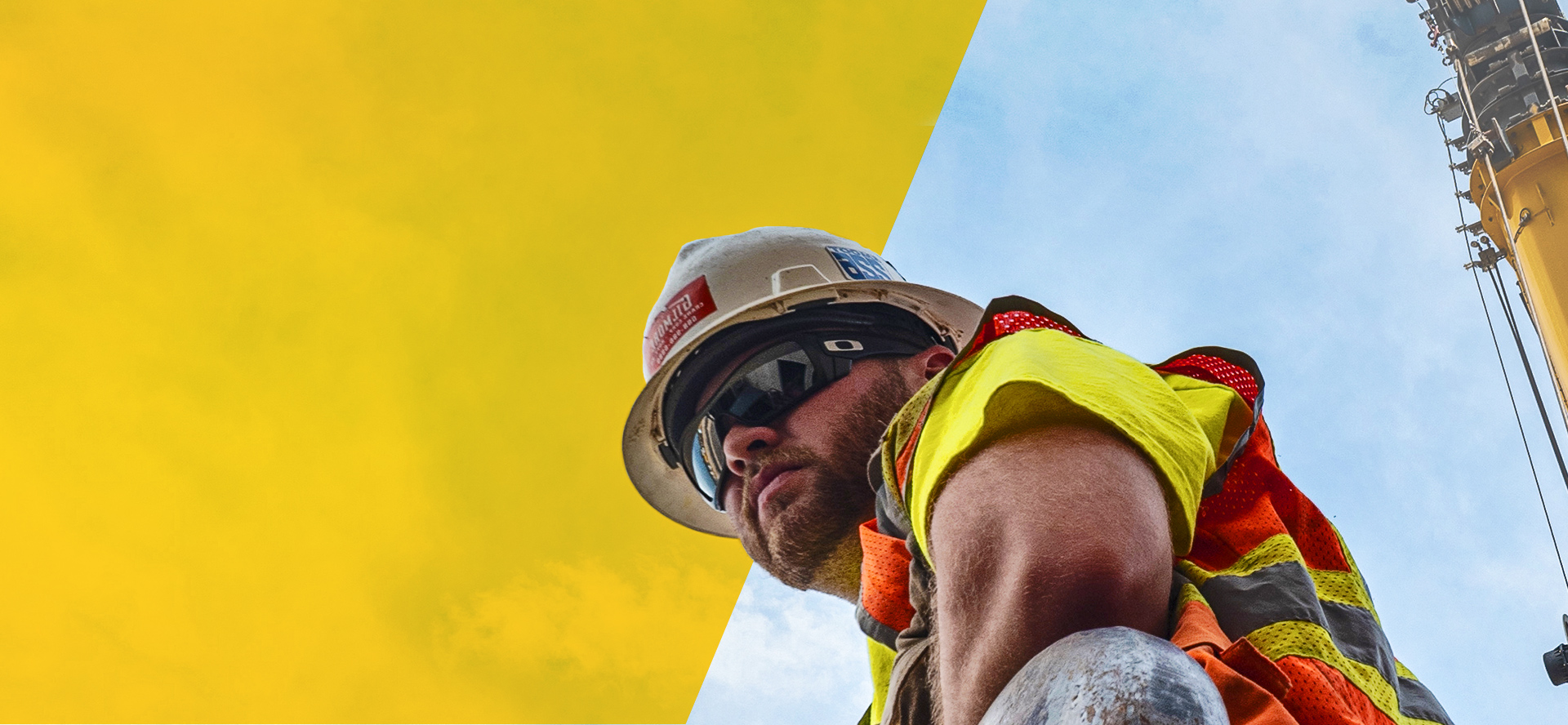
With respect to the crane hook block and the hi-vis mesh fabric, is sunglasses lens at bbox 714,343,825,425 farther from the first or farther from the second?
the crane hook block

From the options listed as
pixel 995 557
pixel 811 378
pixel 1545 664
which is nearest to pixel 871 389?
pixel 811 378

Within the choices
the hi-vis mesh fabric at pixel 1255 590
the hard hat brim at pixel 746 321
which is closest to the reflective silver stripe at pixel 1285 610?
the hi-vis mesh fabric at pixel 1255 590

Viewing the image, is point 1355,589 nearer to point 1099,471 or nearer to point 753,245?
point 1099,471

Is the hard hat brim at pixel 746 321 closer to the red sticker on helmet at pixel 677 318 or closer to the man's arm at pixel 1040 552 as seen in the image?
the red sticker on helmet at pixel 677 318

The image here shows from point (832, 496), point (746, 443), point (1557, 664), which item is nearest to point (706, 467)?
point (746, 443)

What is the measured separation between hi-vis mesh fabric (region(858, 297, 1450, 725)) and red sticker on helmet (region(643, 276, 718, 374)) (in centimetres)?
148

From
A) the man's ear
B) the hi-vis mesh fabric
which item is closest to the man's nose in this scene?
the man's ear

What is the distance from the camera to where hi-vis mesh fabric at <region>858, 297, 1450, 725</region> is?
142 centimetres

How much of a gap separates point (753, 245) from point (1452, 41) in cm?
1814

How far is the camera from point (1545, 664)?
10.1m

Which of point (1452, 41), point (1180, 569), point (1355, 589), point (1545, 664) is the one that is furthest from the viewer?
point (1452, 41)

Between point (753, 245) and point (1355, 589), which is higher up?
point (753, 245)

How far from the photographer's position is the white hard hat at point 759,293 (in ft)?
10.6

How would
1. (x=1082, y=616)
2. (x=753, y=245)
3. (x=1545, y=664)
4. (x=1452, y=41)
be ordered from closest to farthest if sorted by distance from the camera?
(x=1082, y=616), (x=753, y=245), (x=1545, y=664), (x=1452, y=41)
